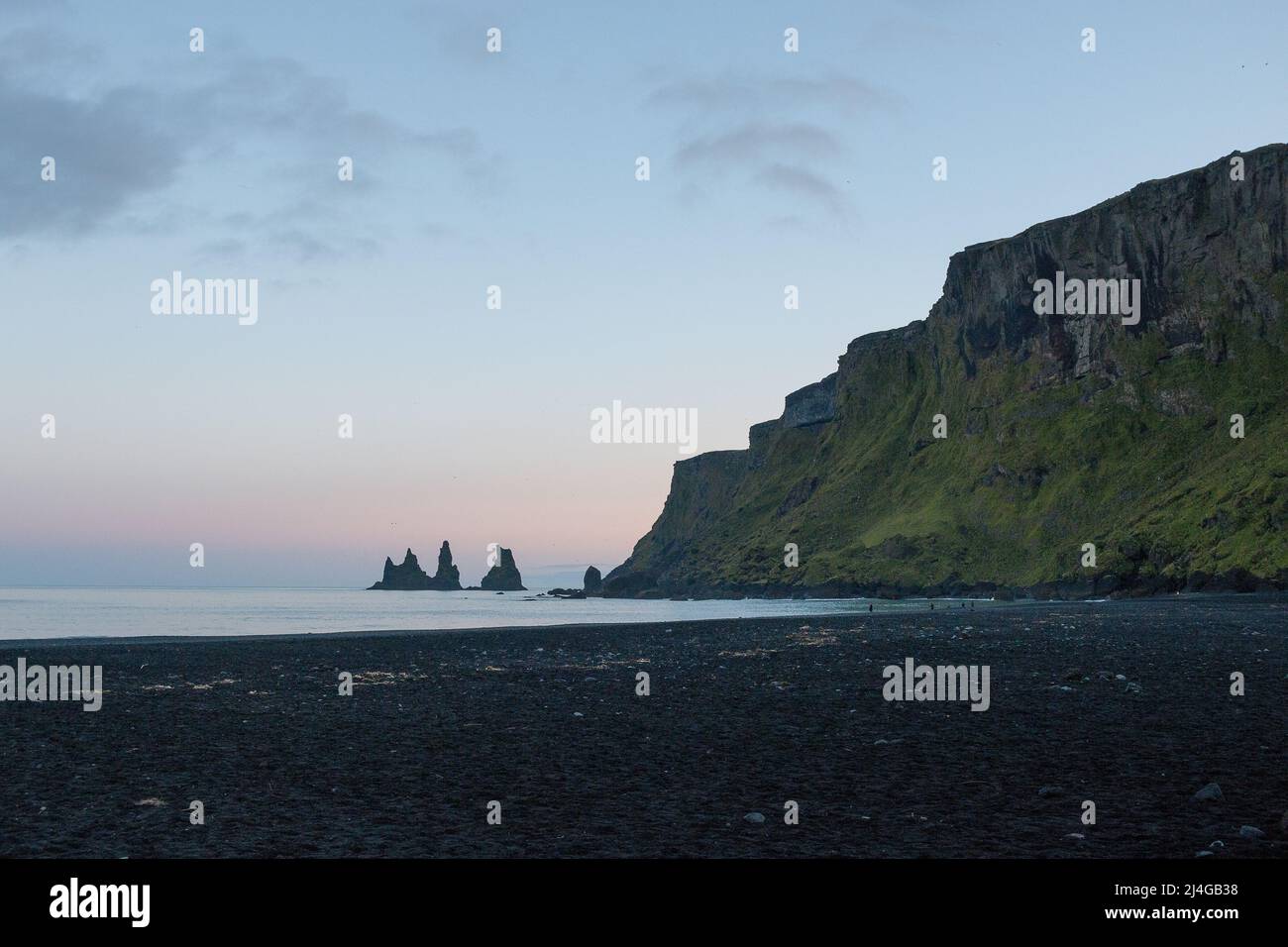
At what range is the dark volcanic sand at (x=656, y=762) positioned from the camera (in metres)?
11.9

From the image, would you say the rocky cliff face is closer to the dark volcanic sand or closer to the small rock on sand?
the dark volcanic sand

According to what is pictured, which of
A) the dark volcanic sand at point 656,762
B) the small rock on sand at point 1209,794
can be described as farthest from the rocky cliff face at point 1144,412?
the small rock on sand at point 1209,794

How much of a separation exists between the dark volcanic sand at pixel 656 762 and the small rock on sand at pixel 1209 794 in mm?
180

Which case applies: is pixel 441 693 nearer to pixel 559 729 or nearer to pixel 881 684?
pixel 559 729

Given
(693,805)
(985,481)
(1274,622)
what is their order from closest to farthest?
(693,805) → (1274,622) → (985,481)

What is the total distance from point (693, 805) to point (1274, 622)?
170 feet

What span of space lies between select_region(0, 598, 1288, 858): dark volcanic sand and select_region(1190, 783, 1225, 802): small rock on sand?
0.59 ft

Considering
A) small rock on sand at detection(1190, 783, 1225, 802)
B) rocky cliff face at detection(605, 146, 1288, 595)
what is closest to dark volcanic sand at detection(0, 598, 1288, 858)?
small rock on sand at detection(1190, 783, 1225, 802)

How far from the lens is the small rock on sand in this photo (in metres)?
13.2

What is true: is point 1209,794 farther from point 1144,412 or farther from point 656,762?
point 1144,412

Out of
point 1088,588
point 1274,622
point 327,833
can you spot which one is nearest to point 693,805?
point 327,833

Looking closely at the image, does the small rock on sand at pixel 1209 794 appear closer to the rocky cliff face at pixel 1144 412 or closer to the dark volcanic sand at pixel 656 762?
the dark volcanic sand at pixel 656 762

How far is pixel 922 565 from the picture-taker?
186 m

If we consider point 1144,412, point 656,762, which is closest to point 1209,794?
point 656,762
